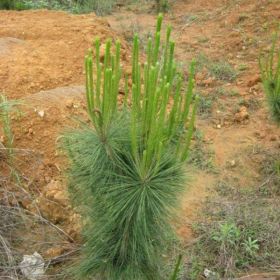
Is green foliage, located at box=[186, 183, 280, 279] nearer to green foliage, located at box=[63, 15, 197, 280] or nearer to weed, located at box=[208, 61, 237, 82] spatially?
green foliage, located at box=[63, 15, 197, 280]

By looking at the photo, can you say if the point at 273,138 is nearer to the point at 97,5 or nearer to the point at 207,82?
the point at 207,82

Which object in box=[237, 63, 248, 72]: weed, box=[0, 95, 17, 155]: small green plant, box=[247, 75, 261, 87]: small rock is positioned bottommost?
box=[247, 75, 261, 87]: small rock

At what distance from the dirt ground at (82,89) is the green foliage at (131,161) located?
0.85 ft

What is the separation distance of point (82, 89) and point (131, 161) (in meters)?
2.38

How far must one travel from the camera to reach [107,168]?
7.22 ft

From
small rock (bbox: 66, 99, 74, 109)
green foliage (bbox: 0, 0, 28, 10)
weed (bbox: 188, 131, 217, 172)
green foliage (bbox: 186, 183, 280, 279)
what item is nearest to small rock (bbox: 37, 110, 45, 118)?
small rock (bbox: 66, 99, 74, 109)

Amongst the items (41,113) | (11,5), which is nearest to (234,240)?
(41,113)

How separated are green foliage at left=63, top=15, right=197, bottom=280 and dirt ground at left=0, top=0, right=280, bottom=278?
0.85 feet

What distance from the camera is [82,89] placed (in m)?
4.42

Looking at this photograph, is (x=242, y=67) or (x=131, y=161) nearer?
(x=131, y=161)

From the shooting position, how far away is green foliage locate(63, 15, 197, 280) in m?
2.03

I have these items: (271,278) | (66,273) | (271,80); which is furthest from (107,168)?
(271,80)

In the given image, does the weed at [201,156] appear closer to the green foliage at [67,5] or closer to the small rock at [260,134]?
the small rock at [260,134]

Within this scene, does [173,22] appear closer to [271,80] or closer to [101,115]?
[271,80]
